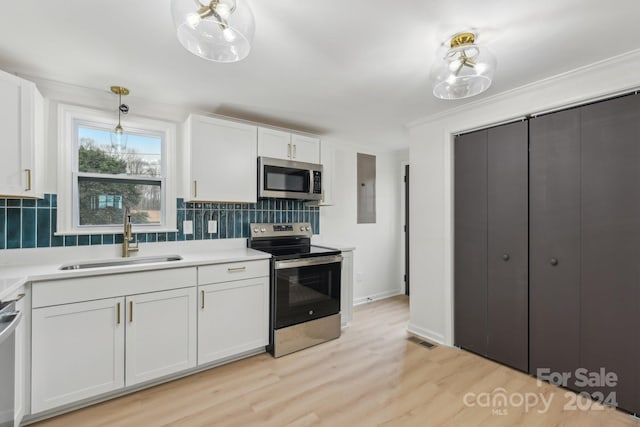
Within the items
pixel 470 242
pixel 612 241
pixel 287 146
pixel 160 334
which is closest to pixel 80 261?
pixel 160 334

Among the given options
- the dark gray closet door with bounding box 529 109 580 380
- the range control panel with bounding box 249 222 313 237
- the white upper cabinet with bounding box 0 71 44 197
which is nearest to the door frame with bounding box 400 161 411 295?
the range control panel with bounding box 249 222 313 237

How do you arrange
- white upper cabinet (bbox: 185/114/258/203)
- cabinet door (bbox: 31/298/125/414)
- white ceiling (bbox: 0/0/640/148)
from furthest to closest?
white upper cabinet (bbox: 185/114/258/203)
cabinet door (bbox: 31/298/125/414)
white ceiling (bbox: 0/0/640/148)

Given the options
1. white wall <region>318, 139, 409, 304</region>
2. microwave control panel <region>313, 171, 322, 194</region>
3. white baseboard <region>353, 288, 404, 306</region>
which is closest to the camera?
microwave control panel <region>313, 171, 322, 194</region>

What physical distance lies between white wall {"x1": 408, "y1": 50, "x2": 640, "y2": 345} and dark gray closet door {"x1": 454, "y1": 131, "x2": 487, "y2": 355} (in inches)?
2.5

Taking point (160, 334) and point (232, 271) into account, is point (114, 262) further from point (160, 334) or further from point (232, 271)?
point (232, 271)

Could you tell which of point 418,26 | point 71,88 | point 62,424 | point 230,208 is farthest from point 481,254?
point 71,88

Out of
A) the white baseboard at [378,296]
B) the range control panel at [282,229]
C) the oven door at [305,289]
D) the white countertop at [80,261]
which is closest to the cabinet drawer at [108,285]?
the white countertop at [80,261]

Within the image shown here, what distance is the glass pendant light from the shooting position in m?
2.34

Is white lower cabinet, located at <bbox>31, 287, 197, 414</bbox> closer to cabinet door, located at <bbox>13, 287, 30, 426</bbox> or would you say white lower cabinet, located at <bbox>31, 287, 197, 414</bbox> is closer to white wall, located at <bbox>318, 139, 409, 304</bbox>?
cabinet door, located at <bbox>13, 287, 30, 426</bbox>

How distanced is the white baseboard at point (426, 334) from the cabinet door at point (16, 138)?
11.0 ft

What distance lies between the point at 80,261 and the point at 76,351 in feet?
2.34

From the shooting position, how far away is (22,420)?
175cm

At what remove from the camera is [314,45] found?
5.70ft

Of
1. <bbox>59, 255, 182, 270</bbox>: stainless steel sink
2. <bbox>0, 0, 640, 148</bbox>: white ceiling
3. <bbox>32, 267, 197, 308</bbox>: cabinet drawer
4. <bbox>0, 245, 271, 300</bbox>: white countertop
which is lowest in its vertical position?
<bbox>32, 267, 197, 308</bbox>: cabinet drawer
